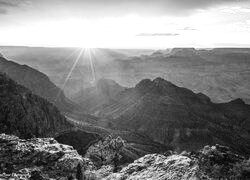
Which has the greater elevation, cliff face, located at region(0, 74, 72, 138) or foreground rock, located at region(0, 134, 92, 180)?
foreground rock, located at region(0, 134, 92, 180)

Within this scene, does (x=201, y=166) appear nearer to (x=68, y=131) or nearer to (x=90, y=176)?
(x=90, y=176)

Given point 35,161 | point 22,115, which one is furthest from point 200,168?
point 22,115

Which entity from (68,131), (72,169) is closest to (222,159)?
(72,169)

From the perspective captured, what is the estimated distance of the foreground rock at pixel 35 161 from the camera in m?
63.0

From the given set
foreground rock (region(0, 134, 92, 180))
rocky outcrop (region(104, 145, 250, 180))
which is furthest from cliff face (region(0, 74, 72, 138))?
rocky outcrop (region(104, 145, 250, 180))

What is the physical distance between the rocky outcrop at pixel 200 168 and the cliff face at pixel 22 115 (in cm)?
10817

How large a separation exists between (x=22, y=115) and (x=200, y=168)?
13708cm

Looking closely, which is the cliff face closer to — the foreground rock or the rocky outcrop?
the foreground rock

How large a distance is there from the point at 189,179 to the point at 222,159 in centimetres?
679

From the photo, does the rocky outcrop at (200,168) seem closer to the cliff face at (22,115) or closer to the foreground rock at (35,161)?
the foreground rock at (35,161)

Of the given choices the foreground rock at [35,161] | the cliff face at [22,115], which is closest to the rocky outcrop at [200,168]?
the foreground rock at [35,161]

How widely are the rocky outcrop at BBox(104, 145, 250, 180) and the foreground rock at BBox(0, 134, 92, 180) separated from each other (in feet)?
53.2

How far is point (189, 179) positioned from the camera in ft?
149

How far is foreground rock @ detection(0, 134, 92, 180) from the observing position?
207 feet
